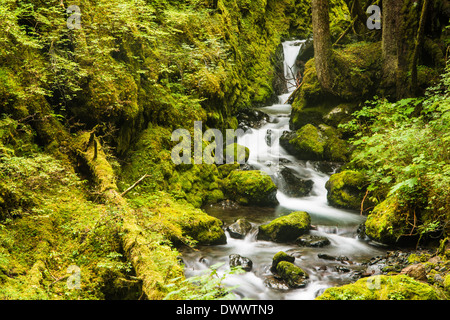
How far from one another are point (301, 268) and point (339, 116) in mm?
7416

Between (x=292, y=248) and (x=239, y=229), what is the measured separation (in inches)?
54.2

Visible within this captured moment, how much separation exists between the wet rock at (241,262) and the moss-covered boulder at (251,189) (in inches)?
127

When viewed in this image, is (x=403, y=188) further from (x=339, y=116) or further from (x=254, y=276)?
(x=339, y=116)

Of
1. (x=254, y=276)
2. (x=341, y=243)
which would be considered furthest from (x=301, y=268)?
(x=341, y=243)

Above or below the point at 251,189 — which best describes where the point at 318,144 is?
above

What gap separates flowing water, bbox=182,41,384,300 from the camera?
590 cm

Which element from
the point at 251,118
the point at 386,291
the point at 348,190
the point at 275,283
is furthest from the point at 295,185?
the point at 386,291

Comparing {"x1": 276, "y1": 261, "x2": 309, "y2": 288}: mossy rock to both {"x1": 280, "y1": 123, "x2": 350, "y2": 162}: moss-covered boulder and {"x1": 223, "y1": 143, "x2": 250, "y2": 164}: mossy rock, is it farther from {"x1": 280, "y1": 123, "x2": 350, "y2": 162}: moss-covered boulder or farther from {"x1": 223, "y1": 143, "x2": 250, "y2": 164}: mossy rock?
{"x1": 280, "y1": 123, "x2": 350, "y2": 162}: moss-covered boulder

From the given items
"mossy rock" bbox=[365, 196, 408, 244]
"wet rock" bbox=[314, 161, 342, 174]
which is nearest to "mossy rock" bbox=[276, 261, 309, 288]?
"mossy rock" bbox=[365, 196, 408, 244]

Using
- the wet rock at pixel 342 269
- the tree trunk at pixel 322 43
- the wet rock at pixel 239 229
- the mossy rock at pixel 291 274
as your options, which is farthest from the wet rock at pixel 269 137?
the mossy rock at pixel 291 274

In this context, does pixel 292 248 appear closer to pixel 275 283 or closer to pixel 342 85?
pixel 275 283

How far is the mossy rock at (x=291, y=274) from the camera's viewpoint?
5823 millimetres

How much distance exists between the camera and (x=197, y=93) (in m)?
9.95

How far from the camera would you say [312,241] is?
7.43m
